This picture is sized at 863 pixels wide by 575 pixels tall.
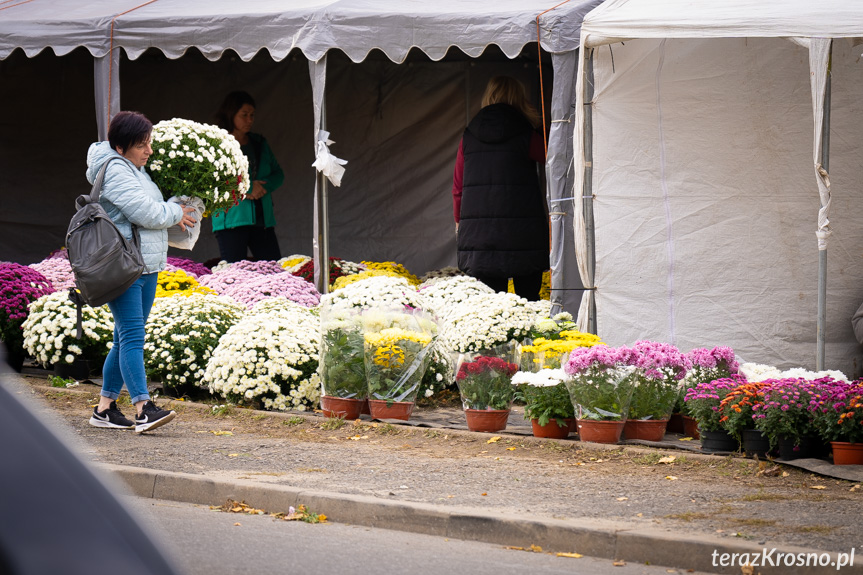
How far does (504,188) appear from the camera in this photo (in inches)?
399

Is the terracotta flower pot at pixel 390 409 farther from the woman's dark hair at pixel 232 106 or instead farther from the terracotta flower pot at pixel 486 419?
the woman's dark hair at pixel 232 106

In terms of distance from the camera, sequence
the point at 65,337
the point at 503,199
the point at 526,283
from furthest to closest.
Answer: the point at 526,283
the point at 503,199
the point at 65,337

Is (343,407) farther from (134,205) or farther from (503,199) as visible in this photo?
(503,199)

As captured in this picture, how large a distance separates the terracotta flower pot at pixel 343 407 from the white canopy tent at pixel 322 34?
2.38 meters

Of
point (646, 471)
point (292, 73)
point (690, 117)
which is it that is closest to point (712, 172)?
point (690, 117)

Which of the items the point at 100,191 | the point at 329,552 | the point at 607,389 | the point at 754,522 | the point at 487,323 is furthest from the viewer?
the point at 487,323

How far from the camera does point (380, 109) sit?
15500 mm

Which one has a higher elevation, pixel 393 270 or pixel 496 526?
pixel 393 270

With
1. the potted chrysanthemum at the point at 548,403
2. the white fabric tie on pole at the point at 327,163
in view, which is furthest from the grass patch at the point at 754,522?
the white fabric tie on pole at the point at 327,163

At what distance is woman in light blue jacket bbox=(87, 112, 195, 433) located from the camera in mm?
6906

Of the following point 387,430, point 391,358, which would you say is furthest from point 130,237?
point 387,430

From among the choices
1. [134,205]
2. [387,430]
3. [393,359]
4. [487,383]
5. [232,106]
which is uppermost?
[232,106]

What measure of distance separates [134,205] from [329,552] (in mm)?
3078

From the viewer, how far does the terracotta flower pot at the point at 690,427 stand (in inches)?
284
